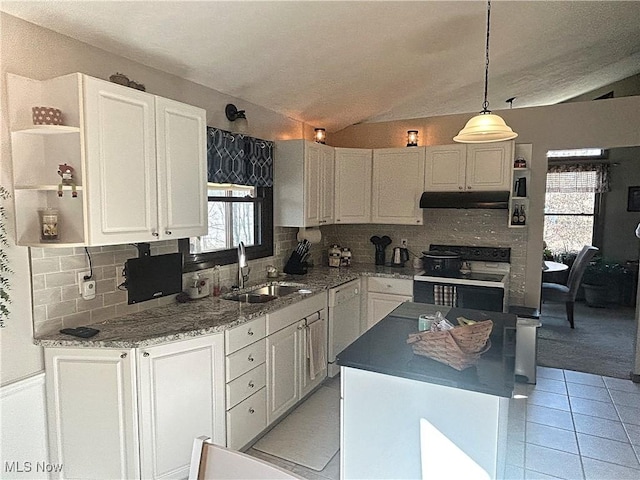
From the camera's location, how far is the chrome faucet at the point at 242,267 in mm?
3129

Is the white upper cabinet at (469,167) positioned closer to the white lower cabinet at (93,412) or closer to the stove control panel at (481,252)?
the stove control panel at (481,252)

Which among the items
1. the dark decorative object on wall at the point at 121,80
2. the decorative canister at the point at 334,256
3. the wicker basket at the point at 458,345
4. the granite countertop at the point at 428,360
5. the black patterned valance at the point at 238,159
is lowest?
the granite countertop at the point at 428,360

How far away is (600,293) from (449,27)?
5.48 meters

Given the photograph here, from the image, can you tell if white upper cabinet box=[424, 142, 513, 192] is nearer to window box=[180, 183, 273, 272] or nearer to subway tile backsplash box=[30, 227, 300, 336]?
window box=[180, 183, 273, 272]

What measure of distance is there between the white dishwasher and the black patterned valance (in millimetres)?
1216

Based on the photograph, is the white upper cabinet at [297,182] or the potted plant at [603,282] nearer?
the white upper cabinet at [297,182]

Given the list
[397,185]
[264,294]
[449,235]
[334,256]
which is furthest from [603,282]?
[264,294]

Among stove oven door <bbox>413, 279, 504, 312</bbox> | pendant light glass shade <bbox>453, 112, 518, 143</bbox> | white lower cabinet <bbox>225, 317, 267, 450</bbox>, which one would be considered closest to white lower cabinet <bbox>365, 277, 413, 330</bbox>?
stove oven door <bbox>413, 279, 504, 312</bbox>

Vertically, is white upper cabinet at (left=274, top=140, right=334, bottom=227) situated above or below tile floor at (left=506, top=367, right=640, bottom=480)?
above

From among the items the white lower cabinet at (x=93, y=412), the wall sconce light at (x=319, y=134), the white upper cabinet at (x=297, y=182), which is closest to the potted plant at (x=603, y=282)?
the wall sconce light at (x=319, y=134)

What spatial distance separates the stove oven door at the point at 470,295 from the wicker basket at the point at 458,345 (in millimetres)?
2059

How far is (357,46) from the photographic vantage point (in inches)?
116

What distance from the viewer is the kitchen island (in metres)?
1.63

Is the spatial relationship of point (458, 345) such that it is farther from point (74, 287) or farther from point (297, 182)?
point (297, 182)
